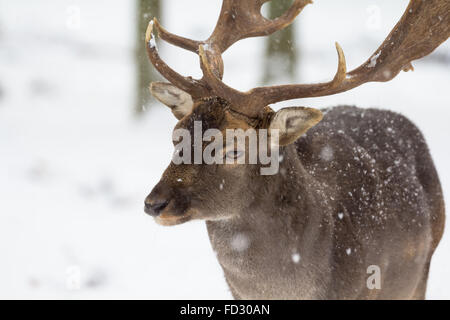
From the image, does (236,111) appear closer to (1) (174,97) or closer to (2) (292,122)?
(2) (292,122)

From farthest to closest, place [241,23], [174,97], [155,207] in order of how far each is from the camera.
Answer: [241,23] → [174,97] → [155,207]

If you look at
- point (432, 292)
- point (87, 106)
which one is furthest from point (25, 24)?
point (432, 292)

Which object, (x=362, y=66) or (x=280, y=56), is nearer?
(x=362, y=66)

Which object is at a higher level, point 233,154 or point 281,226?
point 233,154

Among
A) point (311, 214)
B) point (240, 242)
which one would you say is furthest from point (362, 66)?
point (240, 242)

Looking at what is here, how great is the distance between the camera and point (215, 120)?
2.90 meters

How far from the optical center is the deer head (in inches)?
112

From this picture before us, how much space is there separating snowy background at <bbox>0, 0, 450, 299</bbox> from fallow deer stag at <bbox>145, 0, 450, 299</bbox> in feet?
6.77

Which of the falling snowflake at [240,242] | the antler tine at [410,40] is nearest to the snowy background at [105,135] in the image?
the falling snowflake at [240,242]

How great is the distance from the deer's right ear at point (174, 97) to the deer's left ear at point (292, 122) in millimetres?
585

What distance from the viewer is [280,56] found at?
421 inches

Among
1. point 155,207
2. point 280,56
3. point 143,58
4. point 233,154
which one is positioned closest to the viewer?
point 155,207

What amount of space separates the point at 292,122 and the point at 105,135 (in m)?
7.33

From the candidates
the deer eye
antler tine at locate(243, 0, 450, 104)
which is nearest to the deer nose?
the deer eye
